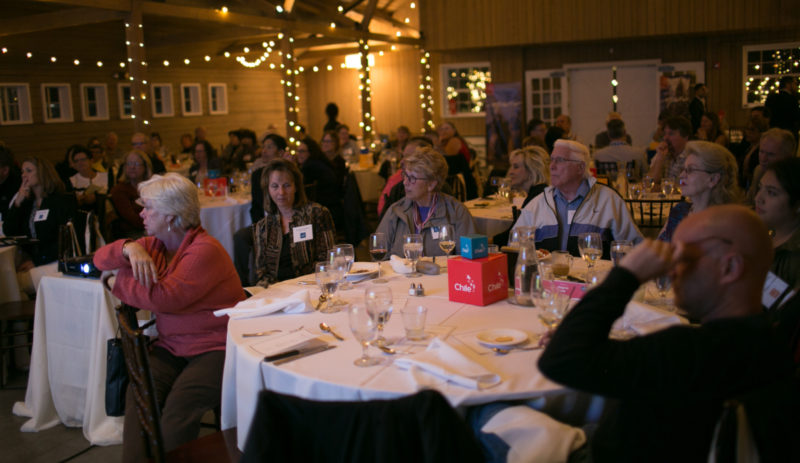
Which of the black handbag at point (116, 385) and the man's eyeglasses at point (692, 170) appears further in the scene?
the man's eyeglasses at point (692, 170)

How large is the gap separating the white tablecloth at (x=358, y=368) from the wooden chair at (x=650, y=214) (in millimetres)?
2773

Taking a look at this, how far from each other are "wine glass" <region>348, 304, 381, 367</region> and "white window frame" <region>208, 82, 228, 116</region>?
51.0 feet

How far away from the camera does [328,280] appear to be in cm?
281

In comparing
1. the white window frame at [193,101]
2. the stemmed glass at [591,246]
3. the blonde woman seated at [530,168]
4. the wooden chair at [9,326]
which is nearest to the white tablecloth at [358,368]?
the stemmed glass at [591,246]

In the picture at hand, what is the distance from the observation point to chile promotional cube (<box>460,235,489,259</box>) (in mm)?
2713

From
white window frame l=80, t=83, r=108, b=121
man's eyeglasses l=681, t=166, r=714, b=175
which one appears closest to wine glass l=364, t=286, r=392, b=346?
man's eyeglasses l=681, t=166, r=714, b=175

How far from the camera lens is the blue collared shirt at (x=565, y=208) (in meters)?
4.20

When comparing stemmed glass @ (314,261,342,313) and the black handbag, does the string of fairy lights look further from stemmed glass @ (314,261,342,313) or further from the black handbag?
stemmed glass @ (314,261,342,313)

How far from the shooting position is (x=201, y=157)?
941 centimetres

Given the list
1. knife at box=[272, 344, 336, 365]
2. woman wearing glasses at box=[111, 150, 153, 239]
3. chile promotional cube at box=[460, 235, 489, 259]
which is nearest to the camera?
knife at box=[272, 344, 336, 365]

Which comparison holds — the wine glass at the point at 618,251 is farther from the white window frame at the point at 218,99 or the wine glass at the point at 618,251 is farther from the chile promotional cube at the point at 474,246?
the white window frame at the point at 218,99

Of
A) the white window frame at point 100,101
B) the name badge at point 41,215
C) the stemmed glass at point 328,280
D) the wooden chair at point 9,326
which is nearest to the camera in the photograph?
the stemmed glass at point 328,280

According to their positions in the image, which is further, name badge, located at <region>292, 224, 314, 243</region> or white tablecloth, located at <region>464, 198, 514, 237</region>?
white tablecloth, located at <region>464, 198, 514, 237</region>

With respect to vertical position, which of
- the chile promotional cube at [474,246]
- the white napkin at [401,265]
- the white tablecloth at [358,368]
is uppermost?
the chile promotional cube at [474,246]
